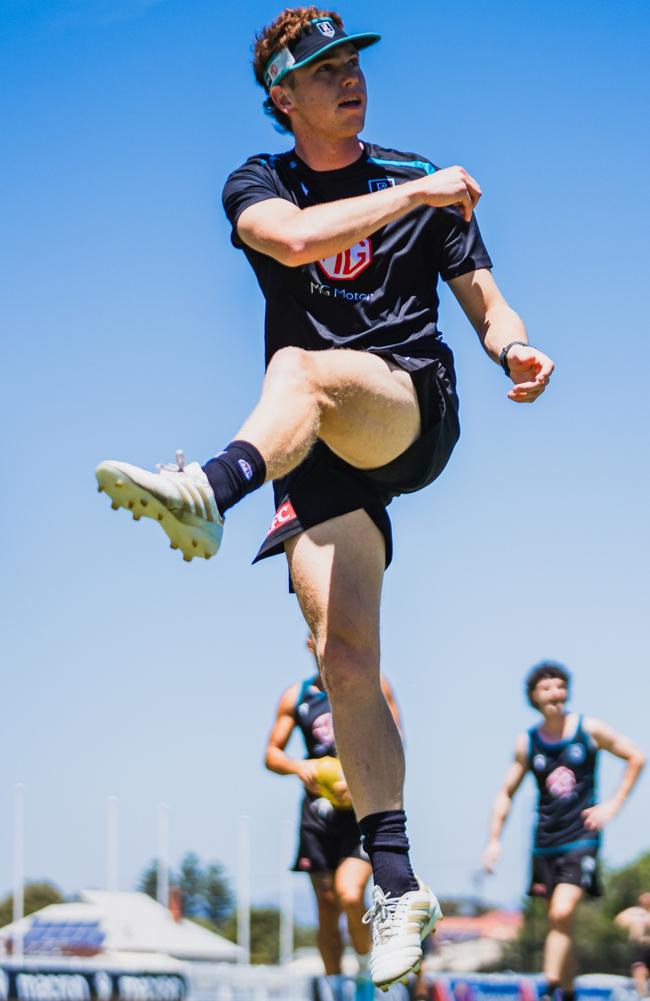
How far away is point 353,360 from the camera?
430cm

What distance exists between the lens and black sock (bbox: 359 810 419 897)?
4.31 metres

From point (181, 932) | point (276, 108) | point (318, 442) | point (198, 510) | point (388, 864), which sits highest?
point (276, 108)

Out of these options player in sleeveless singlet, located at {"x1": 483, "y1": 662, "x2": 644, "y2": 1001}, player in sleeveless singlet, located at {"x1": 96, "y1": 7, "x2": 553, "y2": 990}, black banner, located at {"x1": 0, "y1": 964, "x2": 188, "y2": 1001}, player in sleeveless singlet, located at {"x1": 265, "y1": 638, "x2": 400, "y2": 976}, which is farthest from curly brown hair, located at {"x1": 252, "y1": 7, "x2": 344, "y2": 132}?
black banner, located at {"x1": 0, "y1": 964, "x2": 188, "y2": 1001}

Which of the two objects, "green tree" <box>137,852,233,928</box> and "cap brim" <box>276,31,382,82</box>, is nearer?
"cap brim" <box>276,31,382,82</box>

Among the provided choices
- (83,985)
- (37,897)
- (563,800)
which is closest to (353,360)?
(563,800)

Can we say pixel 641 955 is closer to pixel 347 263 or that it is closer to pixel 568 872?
pixel 568 872

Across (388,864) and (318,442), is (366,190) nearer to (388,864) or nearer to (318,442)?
(318,442)

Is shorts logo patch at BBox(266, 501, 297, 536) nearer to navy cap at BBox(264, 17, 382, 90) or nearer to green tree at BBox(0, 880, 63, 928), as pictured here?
navy cap at BBox(264, 17, 382, 90)

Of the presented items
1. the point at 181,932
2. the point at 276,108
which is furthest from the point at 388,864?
the point at 181,932

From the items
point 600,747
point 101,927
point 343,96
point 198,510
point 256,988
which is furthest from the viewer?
point 101,927

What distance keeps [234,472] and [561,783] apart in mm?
6092

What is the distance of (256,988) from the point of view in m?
16.0

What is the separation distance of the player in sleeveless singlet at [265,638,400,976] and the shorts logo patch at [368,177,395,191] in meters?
3.98

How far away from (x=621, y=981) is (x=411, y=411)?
8.00m
